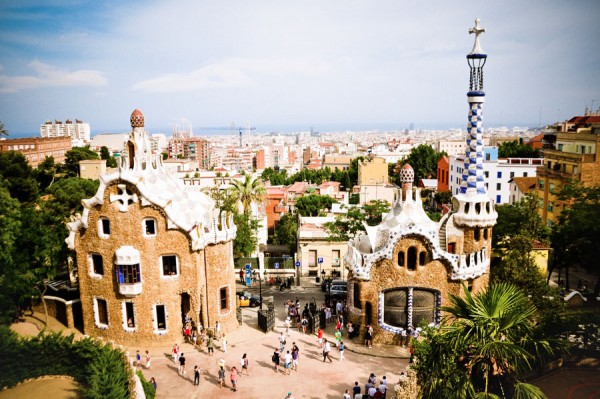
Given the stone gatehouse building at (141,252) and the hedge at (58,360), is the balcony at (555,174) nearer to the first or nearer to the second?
the stone gatehouse building at (141,252)

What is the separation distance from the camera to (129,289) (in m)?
29.9

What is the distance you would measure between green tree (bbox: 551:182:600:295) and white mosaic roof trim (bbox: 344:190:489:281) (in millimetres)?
12207

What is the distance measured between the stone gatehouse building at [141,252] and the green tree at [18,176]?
26.9m

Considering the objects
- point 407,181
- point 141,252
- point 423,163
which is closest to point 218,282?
point 141,252

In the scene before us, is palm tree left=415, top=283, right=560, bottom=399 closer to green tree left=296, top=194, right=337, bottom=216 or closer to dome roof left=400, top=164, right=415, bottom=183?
dome roof left=400, top=164, right=415, bottom=183

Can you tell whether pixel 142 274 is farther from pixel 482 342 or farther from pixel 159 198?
pixel 482 342

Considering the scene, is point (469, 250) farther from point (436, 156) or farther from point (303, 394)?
point (436, 156)

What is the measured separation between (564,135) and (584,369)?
39892mm

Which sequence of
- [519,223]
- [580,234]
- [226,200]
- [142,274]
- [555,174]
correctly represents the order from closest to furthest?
[142,274]
[580,234]
[519,223]
[226,200]
[555,174]

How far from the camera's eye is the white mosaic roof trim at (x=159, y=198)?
2944 centimetres

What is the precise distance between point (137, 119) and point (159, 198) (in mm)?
5607

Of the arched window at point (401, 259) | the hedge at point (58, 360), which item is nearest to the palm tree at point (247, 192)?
the arched window at point (401, 259)

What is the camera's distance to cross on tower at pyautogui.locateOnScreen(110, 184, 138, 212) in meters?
29.5

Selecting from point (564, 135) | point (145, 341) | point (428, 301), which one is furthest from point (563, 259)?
point (145, 341)
